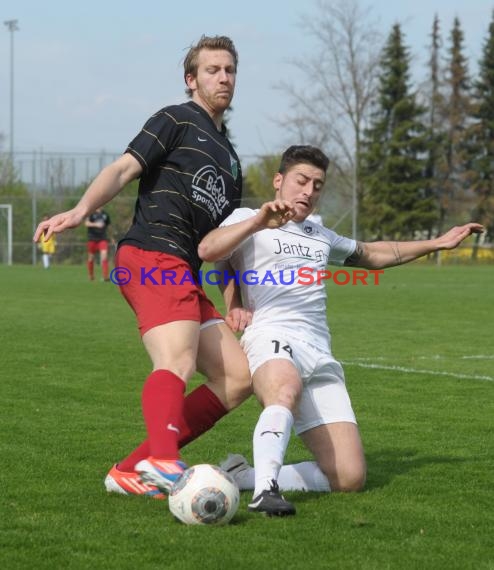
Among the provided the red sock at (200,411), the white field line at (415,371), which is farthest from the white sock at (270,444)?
the white field line at (415,371)

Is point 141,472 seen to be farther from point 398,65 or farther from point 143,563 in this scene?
point 398,65

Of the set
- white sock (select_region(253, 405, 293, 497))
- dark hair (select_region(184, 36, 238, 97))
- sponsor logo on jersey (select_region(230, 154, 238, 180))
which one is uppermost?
dark hair (select_region(184, 36, 238, 97))

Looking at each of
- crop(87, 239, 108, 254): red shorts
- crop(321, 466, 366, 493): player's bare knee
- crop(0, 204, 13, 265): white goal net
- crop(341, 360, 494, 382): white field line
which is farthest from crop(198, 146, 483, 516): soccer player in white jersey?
crop(0, 204, 13, 265): white goal net

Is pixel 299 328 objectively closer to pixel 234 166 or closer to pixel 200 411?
pixel 200 411

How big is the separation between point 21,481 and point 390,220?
5408 centimetres

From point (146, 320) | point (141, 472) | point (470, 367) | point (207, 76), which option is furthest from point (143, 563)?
point (470, 367)

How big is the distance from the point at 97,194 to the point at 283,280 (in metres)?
1.09

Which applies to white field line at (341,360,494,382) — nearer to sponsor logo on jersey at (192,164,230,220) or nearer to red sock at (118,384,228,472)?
red sock at (118,384,228,472)

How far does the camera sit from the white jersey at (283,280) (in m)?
5.48

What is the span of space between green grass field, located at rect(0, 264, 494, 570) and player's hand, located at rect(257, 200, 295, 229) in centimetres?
125

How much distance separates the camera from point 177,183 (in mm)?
5203

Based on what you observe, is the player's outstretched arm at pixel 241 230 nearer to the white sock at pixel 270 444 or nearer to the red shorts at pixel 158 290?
the red shorts at pixel 158 290

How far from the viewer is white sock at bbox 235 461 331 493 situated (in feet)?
17.8

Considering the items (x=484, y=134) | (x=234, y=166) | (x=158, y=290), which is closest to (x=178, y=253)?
(x=158, y=290)
